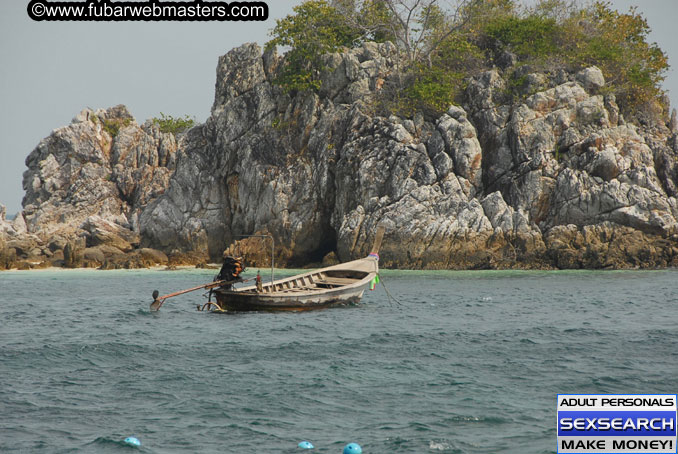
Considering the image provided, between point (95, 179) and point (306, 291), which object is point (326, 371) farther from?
point (95, 179)

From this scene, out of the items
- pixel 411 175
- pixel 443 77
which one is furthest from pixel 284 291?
pixel 443 77

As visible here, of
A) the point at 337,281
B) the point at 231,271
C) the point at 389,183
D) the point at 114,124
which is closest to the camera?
the point at 231,271

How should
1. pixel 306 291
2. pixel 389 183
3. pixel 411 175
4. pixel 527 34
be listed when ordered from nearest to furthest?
pixel 306 291
pixel 411 175
pixel 389 183
pixel 527 34

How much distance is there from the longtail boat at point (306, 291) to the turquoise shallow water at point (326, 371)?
650mm

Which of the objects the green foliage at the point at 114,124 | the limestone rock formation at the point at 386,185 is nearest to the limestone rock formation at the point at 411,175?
the limestone rock formation at the point at 386,185

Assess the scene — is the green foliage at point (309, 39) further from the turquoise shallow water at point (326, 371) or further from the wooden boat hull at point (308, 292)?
the turquoise shallow water at point (326, 371)

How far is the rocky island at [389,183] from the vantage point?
40.4 meters

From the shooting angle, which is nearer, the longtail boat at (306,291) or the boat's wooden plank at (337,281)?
the longtail boat at (306,291)

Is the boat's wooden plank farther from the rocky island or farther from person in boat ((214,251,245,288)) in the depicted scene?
the rocky island

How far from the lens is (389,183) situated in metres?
43.6

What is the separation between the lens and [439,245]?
135ft

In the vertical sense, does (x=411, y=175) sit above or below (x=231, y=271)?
above

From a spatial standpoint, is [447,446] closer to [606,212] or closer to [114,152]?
[606,212]

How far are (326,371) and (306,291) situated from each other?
1061 cm
